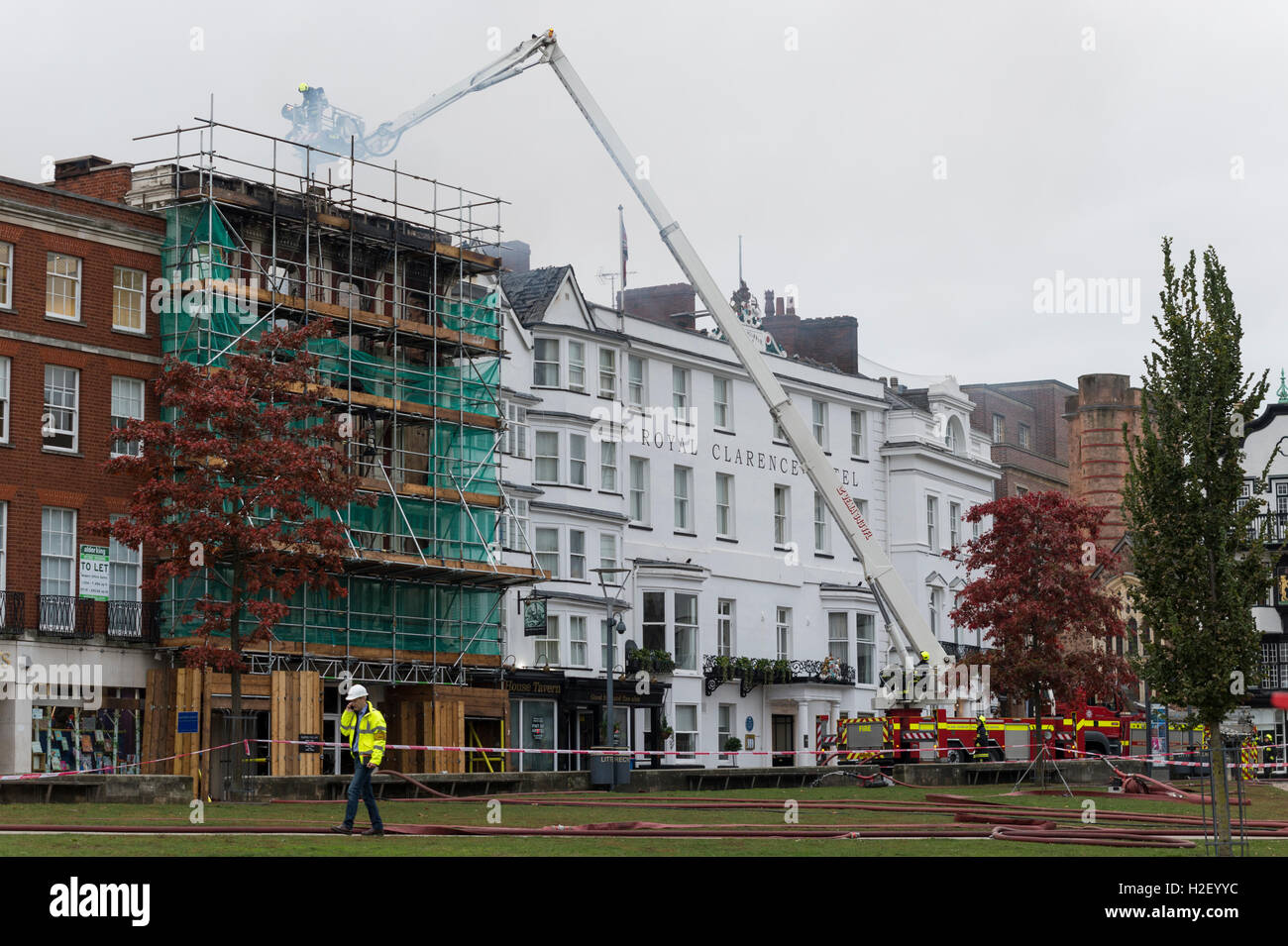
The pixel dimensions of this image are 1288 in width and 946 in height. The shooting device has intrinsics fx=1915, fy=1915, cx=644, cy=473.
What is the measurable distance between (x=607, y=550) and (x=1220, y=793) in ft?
131

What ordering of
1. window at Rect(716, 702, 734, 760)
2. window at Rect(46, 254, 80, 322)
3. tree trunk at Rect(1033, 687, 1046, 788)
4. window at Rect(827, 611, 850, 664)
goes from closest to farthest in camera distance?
tree trunk at Rect(1033, 687, 1046, 788) < window at Rect(46, 254, 80, 322) < window at Rect(716, 702, 734, 760) < window at Rect(827, 611, 850, 664)

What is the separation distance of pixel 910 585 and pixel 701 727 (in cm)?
1345

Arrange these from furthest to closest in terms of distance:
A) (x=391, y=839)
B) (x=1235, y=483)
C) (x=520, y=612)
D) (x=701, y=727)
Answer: (x=701, y=727)
(x=520, y=612)
(x=391, y=839)
(x=1235, y=483)

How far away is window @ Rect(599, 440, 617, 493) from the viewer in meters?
59.5

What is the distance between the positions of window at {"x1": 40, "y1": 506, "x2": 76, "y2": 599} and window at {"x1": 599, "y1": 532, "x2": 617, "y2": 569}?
723 inches

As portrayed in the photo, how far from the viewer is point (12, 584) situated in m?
43.1

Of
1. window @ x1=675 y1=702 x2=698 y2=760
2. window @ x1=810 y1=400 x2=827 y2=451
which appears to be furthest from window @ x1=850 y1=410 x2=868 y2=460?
window @ x1=675 y1=702 x2=698 y2=760

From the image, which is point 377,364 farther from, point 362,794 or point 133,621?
point 362,794

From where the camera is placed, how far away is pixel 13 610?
4272 centimetres

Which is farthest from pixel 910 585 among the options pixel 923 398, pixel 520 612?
pixel 520 612

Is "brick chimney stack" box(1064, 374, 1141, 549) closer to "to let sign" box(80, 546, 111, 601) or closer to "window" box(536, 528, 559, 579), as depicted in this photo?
"window" box(536, 528, 559, 579)

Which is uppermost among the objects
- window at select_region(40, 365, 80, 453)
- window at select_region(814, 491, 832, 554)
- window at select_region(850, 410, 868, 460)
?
window at select_region(850, 410, 868, 460)

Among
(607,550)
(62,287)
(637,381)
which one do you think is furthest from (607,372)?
(62,287)
